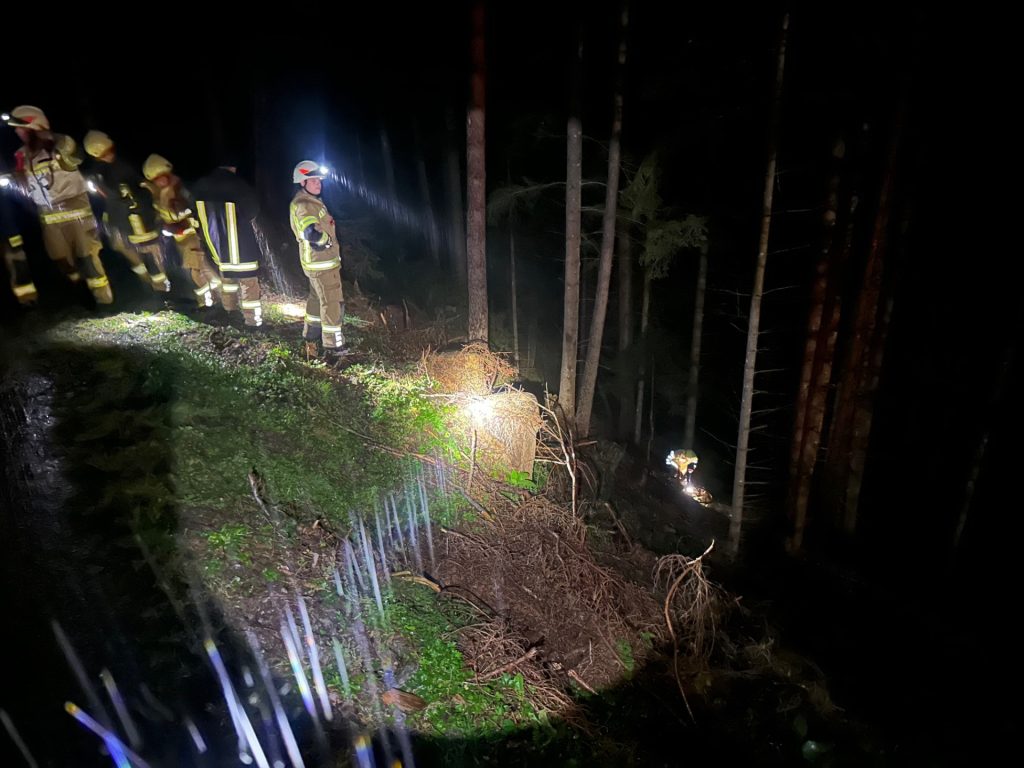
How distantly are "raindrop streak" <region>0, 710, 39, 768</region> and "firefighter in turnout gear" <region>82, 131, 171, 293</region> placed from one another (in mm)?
7952

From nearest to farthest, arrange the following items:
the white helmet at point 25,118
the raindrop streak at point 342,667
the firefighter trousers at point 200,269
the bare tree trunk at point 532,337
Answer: the raindrop streak at point 342,667
the white helmet at point 25,118
the firefighter trousers at point 200,269
the bare tree trunk at point 532,337

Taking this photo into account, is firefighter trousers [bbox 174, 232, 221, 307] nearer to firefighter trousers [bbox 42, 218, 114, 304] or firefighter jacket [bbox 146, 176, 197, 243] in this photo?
firefighter jacket [bbox 146, 176, 197, 243]

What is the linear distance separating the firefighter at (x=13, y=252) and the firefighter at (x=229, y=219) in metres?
2.41

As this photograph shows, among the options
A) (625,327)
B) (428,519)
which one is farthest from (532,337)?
(428,519)

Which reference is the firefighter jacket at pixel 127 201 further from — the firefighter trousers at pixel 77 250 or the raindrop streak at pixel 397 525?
the raindrop streak at pixel 397 525

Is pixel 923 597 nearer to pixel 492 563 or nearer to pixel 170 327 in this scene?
pixel 492 563

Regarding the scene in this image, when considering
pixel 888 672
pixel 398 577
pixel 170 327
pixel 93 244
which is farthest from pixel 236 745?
pixel 888 672

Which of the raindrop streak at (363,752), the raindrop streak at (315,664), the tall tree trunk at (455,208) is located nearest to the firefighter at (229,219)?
the raindrop streak at (315,664)

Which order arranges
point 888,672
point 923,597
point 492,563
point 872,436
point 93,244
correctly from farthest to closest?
point 872,436 → point 923,597 → point 888,672 → point 93,244 → point 492,563

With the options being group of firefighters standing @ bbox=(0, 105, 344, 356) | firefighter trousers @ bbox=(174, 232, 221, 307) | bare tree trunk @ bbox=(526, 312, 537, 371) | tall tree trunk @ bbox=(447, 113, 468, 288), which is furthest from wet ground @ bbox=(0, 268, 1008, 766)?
tall tree trunk @ bbox=(447, 113, 468, 288)

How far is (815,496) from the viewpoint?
43.9 ft

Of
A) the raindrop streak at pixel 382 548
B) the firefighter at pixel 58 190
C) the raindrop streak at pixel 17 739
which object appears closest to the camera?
the raindrop streak at pixel 17 739

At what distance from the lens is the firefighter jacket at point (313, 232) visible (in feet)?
25.4

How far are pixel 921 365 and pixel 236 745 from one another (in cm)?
1931
